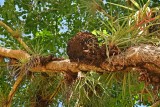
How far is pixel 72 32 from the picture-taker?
18.8ft

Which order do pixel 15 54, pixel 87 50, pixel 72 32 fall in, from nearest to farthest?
pixel 87 50
pixel 15 54
pixel 72 32

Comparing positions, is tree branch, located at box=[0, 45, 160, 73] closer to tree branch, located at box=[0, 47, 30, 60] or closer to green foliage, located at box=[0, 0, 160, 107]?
green foliage, located at box=[0, 0, 160, 107]

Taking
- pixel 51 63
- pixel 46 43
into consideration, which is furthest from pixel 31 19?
pixel 51 63

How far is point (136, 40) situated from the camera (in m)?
2.76

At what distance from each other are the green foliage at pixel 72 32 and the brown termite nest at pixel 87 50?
0.08 meters

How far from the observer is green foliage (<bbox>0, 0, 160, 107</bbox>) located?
9.32ft

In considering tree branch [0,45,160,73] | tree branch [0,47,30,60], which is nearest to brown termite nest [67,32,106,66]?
tree branch [0,45,160,73]

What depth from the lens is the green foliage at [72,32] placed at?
2842 mm

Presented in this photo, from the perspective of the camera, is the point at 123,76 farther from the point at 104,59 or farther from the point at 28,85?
the point at 28,85

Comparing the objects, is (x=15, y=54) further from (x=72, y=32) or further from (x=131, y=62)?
(x=72, y=32)

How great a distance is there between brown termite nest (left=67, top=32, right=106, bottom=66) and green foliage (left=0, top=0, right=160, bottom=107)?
3.0 inches

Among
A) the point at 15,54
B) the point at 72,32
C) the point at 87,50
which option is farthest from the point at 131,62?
the point at 72,32

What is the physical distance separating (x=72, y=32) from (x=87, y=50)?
113 inches

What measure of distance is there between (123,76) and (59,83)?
0.79 m
